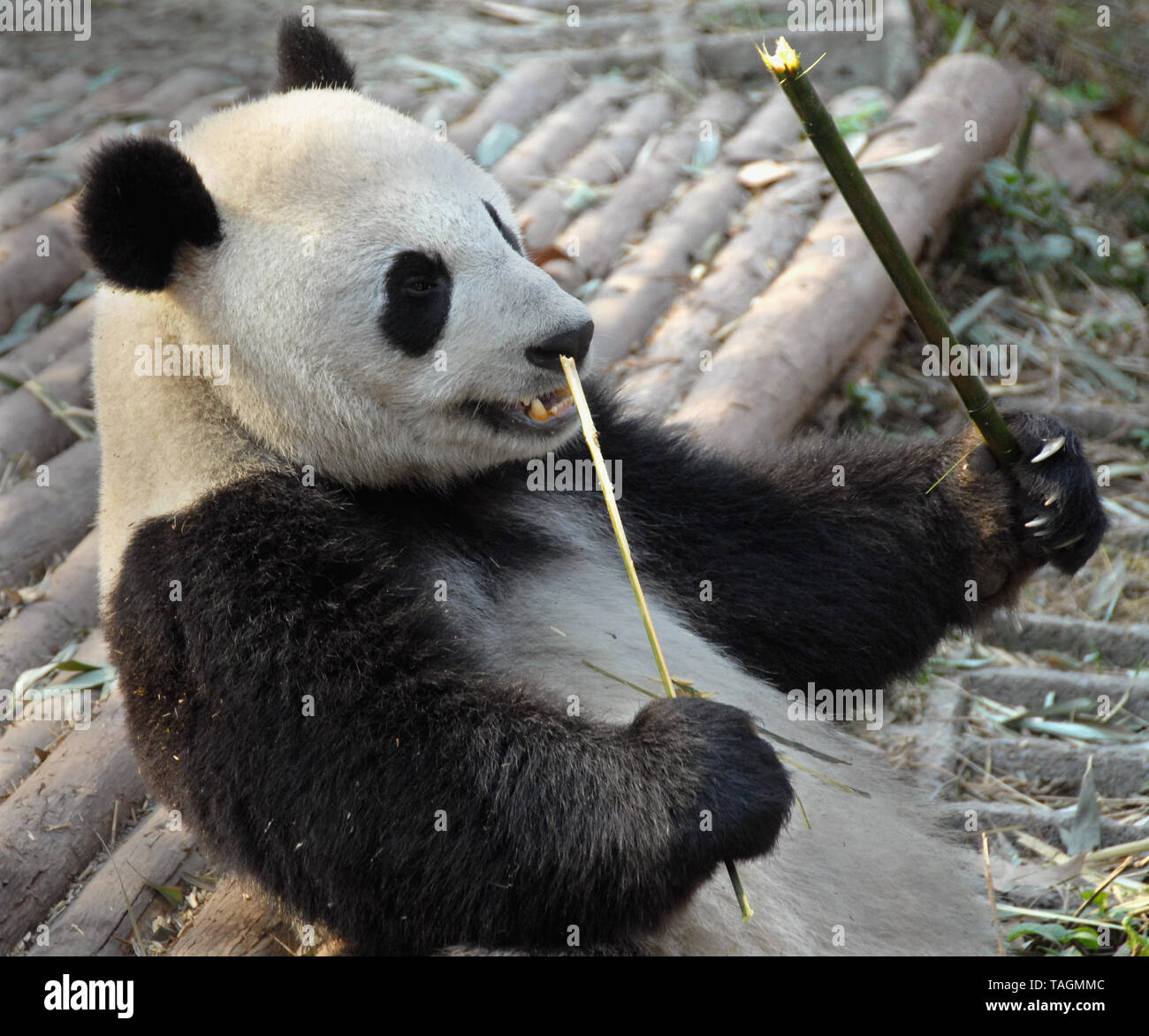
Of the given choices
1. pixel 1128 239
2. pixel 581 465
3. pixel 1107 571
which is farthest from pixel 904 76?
pixel 581 465

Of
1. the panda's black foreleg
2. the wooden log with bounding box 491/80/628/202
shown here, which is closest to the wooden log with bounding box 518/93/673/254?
the wooden log with bounding box 491/80/628/202

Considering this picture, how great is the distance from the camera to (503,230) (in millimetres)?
3660

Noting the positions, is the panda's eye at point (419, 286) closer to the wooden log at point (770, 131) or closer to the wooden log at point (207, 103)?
A: the wooden log at point (770, 131)

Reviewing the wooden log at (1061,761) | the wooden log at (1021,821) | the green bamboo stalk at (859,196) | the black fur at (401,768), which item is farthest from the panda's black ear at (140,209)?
the wooden log at (1061,761)

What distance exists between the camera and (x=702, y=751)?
118 inches

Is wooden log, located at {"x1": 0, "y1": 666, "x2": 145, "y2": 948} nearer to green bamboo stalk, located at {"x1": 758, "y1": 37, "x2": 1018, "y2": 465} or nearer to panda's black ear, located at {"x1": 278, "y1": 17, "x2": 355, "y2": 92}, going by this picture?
panda's black ear, located at {"x1": 278, "y1": 17, "x2": 355, "y2": 92}

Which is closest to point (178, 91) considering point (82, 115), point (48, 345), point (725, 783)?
point (82, 115)

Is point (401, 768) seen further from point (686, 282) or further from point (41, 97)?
point (41, 97)

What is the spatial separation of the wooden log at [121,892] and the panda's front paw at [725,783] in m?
1.59

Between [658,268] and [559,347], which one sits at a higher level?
[559,347]

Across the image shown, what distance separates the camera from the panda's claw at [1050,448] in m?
3.88

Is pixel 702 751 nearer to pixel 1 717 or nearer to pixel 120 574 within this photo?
pixel 120 574

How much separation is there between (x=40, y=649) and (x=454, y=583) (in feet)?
5.95
